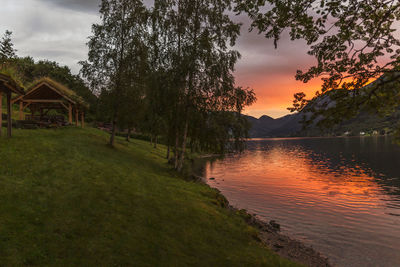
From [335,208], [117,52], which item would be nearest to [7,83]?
[117,52]

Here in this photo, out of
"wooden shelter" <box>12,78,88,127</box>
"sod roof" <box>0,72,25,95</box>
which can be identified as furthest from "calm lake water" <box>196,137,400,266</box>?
"wooden shelter" <box>12,78,88,127</box>

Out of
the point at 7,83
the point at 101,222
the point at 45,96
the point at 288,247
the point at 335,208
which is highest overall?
the point at 45,96

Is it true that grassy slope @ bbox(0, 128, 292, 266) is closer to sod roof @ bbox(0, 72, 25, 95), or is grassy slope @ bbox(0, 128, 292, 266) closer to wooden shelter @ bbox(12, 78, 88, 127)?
sod roof @ bbox(0, 72, 25, 95)

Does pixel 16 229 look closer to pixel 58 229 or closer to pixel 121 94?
pixel 58 229

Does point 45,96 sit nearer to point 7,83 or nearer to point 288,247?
point 7,83

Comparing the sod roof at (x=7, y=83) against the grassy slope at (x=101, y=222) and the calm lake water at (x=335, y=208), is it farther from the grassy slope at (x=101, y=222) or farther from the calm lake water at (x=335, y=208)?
the calm lake water at (x=335, y=208)

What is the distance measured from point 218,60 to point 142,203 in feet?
56.6

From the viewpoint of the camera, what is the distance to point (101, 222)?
440 inches

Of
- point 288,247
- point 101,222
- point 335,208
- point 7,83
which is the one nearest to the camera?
point 101,222

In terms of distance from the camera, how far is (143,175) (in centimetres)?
2216

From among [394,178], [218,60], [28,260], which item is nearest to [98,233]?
[28,260]

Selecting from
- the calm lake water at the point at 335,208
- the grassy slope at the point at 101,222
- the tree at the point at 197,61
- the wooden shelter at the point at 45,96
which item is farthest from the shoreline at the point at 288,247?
the wooden shelter at the point at 45,96

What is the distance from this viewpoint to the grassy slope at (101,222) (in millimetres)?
8867

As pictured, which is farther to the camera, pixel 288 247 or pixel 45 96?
pixel 45 96
